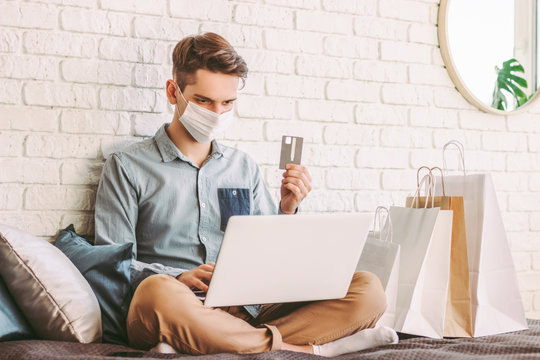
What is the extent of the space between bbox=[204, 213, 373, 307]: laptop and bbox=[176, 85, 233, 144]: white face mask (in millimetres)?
612

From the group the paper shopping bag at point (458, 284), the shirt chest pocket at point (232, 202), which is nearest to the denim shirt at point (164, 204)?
the shirt chest pocket at point (232, 202)

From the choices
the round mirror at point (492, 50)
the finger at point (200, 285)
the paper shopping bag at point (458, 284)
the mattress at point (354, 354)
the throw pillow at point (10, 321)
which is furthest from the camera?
the round mirror at point (492, 50)

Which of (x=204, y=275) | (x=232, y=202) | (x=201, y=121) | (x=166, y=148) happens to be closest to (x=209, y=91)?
(x=201, y=121)

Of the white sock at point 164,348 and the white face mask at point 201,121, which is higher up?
the white face mask at point 201,121

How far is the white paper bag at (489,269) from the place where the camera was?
5.34ft

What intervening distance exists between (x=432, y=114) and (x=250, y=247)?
131cm

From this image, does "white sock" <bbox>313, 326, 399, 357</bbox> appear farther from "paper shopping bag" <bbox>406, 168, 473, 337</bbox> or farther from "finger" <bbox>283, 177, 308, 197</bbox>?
"finger" <bbox>283, 177, 308, 197</bbox>

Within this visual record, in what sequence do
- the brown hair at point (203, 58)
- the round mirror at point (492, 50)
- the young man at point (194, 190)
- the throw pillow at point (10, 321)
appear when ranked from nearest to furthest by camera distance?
the throw pillow at point (10, 321) < the young man at point (194, 190) < the brown hair at point (203, 58) < the round mirror at point (492, 50)

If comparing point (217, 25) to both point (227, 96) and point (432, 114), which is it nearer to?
point (227, 96)

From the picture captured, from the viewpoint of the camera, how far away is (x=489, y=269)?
5.45 ft

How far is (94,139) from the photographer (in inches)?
72.1

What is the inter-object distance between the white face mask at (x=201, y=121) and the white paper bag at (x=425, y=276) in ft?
2.17

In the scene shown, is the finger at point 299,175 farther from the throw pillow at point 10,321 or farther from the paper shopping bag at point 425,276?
the throw pillow at point 10,321

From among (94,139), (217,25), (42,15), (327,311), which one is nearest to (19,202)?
(94,139)
